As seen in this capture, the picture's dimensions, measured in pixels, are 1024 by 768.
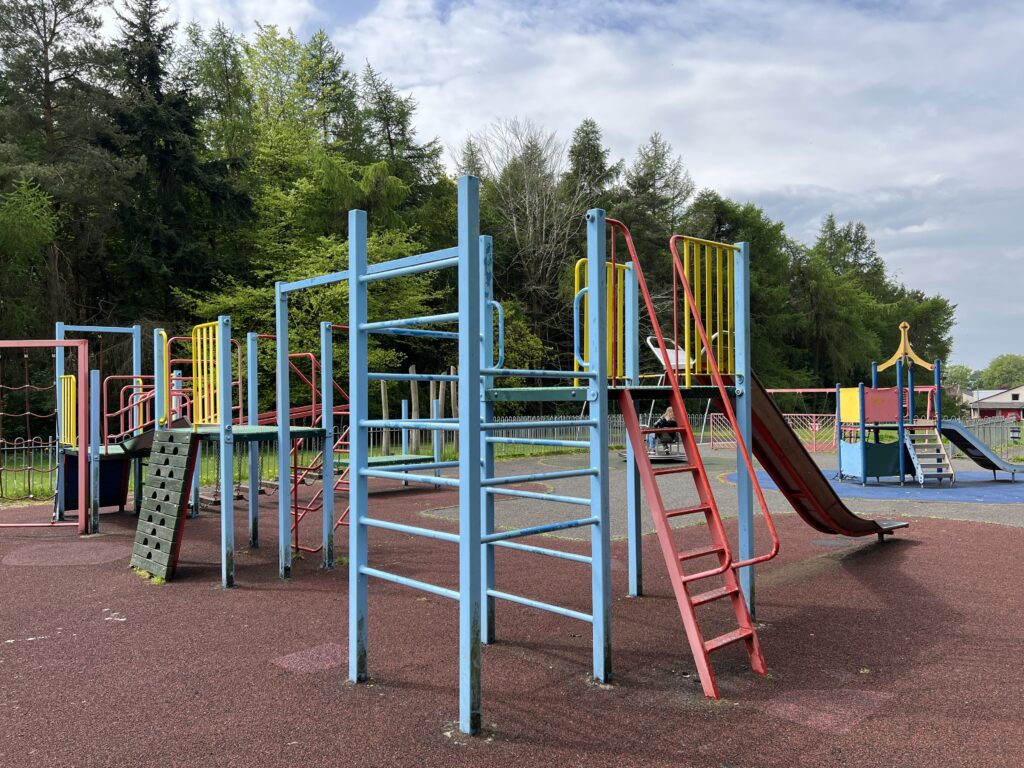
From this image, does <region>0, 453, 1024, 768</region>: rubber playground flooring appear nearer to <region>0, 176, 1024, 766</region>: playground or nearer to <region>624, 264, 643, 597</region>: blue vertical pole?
<region>0, 176, 1024, 766</region>: playground

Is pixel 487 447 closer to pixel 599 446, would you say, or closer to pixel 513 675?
pixel 599 446

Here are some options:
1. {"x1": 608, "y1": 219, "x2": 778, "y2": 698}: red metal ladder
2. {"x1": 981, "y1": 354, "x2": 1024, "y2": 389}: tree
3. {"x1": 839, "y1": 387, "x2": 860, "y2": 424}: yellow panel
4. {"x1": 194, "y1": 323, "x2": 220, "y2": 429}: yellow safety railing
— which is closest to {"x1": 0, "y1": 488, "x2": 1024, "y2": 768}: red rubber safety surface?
{"x1": 608, "y1": 219, "x2": 778, "y2": 698}: red metal ladder

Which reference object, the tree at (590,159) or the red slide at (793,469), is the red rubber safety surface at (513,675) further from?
the tree at (590,159)

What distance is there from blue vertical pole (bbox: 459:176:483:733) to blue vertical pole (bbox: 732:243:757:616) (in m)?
2.22

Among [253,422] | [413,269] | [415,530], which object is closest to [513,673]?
[415,530]

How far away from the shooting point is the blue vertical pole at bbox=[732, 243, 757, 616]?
519 centimetres

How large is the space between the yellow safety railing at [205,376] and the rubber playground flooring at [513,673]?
1.44 metres

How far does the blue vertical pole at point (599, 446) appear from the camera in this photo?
4.09m

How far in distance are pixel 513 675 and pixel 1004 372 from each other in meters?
195

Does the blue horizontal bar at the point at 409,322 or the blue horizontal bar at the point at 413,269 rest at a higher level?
the blue horizontal bar at the point at 413,269

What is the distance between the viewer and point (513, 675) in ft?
13.9

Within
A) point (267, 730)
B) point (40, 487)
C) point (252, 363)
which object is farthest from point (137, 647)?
point (40, 487)

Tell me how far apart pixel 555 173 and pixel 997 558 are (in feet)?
95.7

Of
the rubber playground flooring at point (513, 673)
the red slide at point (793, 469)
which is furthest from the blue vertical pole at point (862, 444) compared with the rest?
the red slide at point (793, 469)
